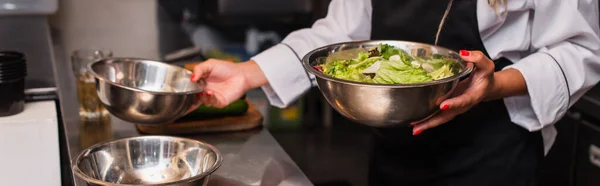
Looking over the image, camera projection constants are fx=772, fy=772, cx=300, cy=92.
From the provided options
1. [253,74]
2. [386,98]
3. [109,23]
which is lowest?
[109,23]

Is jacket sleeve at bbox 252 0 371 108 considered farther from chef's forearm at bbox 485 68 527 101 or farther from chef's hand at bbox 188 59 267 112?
chef's forearm at bbox 485 68 527 101

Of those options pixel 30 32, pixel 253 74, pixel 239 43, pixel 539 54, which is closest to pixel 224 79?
pixel 253 74

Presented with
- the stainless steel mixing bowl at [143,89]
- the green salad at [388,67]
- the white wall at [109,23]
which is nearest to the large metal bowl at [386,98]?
the green salad at [388,67]

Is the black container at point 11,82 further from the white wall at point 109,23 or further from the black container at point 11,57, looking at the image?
the white wall at point 109,23

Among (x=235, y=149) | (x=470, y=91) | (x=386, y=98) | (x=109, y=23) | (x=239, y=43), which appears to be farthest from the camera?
(x=239, y=43)

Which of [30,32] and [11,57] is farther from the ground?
[11,57]

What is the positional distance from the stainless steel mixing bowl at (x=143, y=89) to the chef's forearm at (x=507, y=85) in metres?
0.55

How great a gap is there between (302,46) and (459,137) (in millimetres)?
394

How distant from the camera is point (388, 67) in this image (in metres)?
1.25

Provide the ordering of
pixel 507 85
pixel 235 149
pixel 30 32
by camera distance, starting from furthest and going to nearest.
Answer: pixel 30 32 < pixel 235 149 < pixel 507 85

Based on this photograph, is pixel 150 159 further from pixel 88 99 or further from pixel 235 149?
pixel 88 99

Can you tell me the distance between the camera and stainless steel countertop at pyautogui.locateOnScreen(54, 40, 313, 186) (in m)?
1.39

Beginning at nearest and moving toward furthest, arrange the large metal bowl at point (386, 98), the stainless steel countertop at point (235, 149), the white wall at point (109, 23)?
the large metal bowl at point (386, 98) → the stainless steel countertop at point (235, 149) → the white wall at point (109, 23)

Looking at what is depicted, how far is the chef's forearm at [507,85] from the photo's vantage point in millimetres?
1410
